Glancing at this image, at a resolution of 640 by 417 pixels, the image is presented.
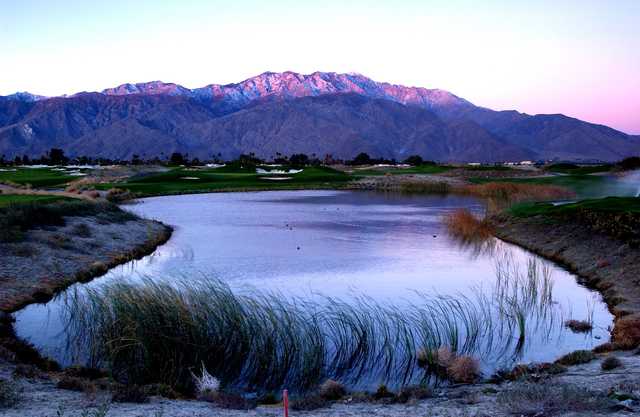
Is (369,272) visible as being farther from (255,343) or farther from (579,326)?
(255,343)

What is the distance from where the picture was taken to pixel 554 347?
16203 mm

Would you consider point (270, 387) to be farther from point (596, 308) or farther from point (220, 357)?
point (596, 308)

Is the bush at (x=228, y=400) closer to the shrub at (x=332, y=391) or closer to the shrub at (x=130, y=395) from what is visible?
the shrub at (x=130, y=395)

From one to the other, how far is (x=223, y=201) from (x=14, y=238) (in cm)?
4194

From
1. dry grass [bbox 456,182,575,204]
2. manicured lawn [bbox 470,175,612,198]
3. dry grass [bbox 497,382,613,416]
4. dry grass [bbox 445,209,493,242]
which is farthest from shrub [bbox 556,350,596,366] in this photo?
manicured lawn [bbox 470,175,612,198]

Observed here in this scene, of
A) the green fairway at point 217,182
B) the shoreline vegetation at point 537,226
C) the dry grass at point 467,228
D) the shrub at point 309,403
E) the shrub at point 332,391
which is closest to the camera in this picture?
the shrub at point 309,403

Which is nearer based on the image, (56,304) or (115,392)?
(115,392)

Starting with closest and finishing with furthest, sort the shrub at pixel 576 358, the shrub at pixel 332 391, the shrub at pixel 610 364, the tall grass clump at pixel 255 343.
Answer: the shrub at pixel 332 391 → the shrub at pixel 610 364 → the tall grass clump at pixel 255 343 → the shrub at pixel 576 358

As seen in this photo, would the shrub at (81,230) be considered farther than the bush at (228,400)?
Yes

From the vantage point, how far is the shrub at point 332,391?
480 inches

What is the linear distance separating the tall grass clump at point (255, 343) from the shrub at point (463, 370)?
0.02m

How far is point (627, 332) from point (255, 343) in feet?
32.3

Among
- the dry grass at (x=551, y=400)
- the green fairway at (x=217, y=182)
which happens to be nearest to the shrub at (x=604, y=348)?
the dry grass at (x=551, y=400)

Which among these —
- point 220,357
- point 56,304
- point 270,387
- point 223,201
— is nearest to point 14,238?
point 56,304
